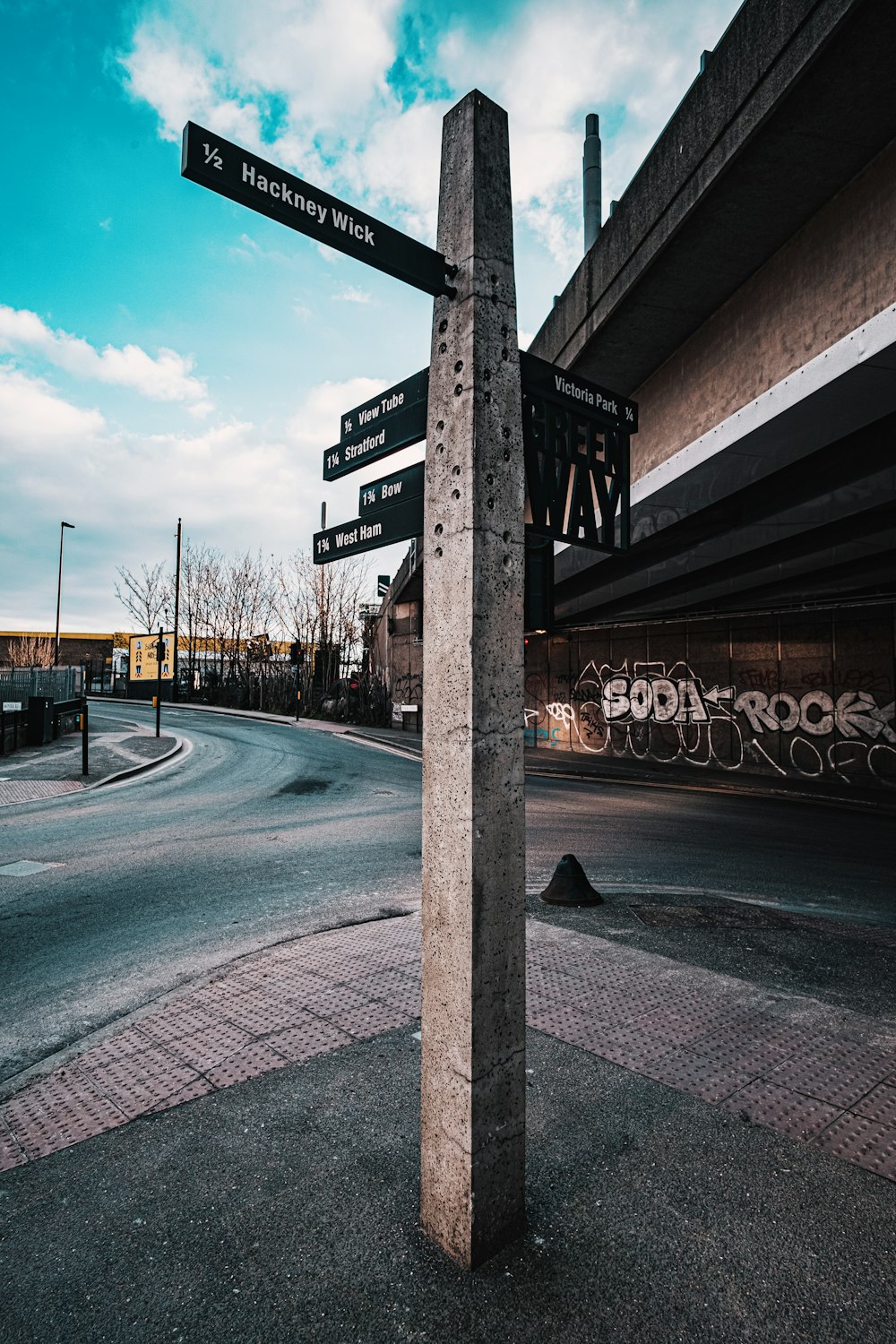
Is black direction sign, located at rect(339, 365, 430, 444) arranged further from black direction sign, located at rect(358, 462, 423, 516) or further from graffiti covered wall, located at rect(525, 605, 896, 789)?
graffiti covered wall, located at rect(525, 605, 896, 789)

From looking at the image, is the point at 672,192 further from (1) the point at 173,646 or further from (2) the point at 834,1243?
(1) the point at 173,646

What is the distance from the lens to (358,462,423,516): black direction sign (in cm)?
283

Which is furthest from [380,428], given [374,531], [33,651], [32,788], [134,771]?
[33,651]

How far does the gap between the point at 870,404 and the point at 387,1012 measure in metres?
6.01

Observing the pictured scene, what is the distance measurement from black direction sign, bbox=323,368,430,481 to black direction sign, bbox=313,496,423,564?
0.23 metres

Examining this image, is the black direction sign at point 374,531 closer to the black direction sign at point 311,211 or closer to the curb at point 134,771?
the black direction sign at point 311,211

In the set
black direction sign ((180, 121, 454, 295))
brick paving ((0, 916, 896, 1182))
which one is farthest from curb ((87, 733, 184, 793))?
black direction sign ((180, 121, 454, 295))

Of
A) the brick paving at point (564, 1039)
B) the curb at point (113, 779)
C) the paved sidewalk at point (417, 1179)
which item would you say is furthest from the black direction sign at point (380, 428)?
the curb at point (113, 779)

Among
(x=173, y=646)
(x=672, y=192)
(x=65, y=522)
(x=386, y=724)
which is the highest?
(x=65, y=522)

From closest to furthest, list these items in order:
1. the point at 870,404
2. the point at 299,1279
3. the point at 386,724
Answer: the point at 299,1279, the point at 870,404, the point at 386,724

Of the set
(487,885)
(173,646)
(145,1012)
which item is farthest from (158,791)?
(173,646)

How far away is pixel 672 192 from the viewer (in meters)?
6.49

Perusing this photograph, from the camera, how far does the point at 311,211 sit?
7.86ft

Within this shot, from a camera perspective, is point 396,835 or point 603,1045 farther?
point 396,835
